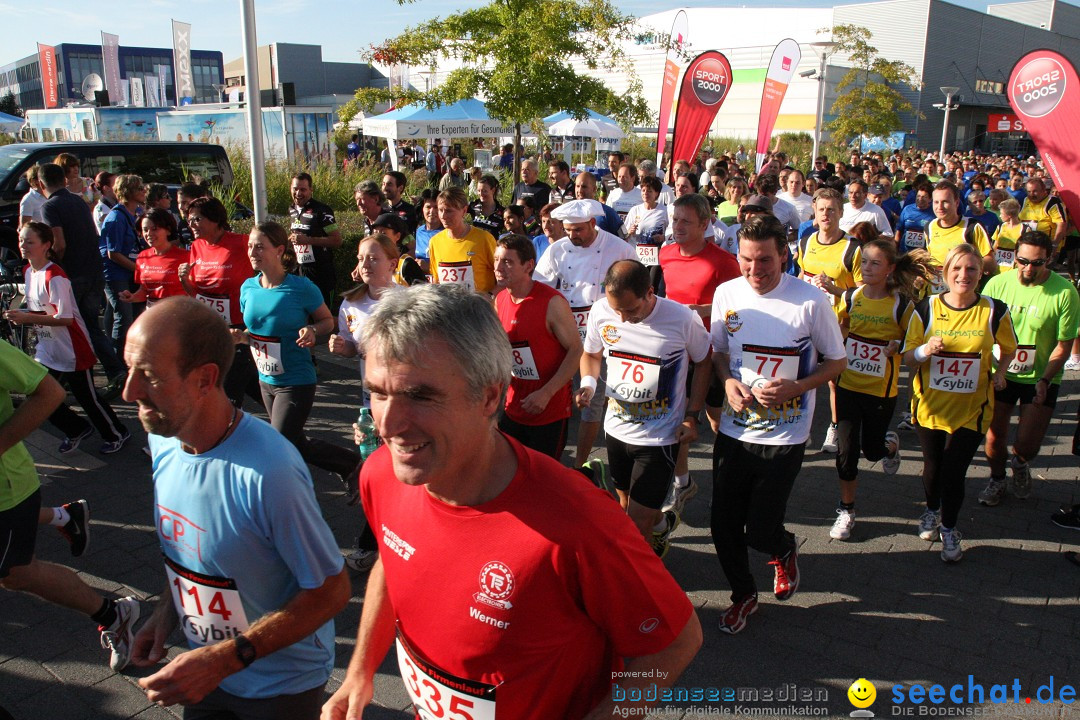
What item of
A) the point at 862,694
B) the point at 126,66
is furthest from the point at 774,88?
the point at 126,66

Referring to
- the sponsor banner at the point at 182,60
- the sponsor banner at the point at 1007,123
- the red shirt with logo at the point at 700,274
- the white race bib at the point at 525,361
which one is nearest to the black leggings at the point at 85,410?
the white race bib at the point at 525,361

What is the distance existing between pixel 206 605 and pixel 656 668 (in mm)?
1398

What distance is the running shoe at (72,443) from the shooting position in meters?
6.20

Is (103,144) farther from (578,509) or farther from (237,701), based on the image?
(578,509)

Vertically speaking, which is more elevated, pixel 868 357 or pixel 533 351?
pixel 533 351

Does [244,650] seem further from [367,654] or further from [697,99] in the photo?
[697,99]

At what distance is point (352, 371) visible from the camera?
28.4 feet

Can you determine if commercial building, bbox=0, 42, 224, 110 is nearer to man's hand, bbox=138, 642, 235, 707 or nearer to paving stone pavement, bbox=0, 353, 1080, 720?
paving stone pavement, bbox=0, 353, 1080, 720

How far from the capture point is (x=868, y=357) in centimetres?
498

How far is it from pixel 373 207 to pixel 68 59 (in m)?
77.7

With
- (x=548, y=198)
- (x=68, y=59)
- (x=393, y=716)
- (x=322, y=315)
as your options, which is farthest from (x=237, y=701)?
(x=68, y=59)

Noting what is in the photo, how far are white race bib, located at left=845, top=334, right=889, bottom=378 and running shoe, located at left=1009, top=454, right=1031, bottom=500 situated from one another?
1.48 meters

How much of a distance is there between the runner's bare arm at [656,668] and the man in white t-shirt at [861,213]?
7472mm

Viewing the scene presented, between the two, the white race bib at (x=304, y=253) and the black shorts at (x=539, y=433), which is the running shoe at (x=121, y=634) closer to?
the black shorts at (x=539, y=433)
